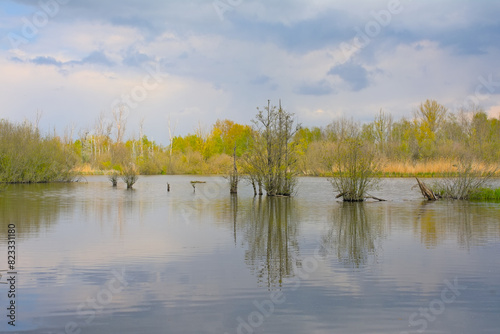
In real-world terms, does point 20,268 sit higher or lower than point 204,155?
lower

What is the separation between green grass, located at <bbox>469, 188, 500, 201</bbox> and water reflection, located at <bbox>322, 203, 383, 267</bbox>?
7.57 meters

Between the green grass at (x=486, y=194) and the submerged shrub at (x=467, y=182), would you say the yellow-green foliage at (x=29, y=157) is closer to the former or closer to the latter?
the submerged shrub at (x=467, y=182)

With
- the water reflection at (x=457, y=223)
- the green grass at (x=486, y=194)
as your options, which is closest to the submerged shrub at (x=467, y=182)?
the green grass at (x=486, y=194)

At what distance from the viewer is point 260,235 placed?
1131 centimetres

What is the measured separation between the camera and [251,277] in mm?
7047

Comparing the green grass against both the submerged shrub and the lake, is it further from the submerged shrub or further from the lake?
the lake

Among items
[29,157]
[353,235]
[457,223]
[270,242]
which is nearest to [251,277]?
[270,242]

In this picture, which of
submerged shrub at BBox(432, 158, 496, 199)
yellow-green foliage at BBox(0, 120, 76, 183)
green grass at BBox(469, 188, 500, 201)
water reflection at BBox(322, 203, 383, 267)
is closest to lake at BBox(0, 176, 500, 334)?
water reflection at BBox(322, 203, 383, 267)

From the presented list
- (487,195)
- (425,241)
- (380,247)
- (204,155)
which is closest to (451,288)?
(380,247)

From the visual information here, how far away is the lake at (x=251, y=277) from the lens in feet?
17.1

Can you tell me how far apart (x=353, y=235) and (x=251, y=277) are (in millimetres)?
4980

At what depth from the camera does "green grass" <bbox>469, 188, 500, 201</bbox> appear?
21.4 metres

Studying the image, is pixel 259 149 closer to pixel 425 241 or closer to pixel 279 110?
pixel 279 110

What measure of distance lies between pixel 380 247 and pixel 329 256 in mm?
1577
